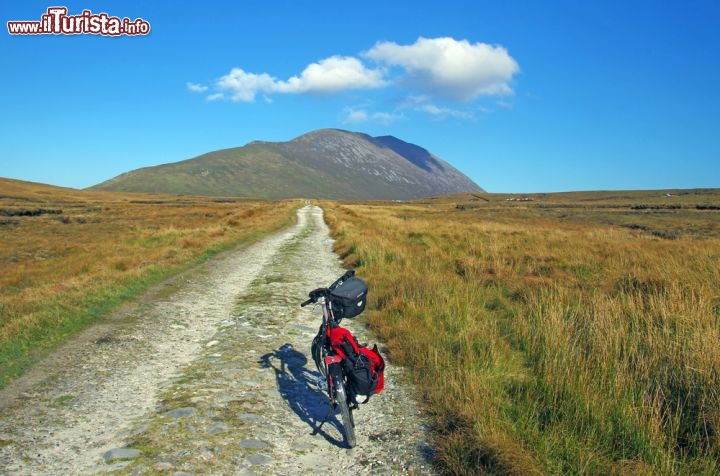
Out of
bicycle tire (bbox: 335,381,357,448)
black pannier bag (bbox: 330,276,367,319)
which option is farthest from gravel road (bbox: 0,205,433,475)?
black pannier bag (bbox: 330,276,367,319)

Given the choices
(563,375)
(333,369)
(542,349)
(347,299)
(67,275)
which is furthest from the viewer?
(67,275)

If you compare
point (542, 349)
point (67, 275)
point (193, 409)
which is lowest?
point (67, 275)

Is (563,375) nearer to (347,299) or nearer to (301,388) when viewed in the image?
(347,299)

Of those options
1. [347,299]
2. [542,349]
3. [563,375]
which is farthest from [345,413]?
[542,349]

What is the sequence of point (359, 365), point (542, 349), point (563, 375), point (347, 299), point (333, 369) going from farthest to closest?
point (542, 349) < point (563, 375) < point (347, 299) < point (333, 369) < point (359, 365)

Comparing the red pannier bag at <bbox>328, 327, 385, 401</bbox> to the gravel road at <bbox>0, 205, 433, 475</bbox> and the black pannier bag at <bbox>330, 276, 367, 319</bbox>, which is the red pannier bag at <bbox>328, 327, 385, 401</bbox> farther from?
the gravel road at <bbox>0, 205, 433, 475</bbox>

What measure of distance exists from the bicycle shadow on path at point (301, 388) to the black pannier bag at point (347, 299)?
1348 millimetres

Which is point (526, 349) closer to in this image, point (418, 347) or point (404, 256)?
point (418, 347)

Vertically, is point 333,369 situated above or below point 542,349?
above

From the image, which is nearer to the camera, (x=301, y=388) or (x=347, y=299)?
(x=347, y=299)

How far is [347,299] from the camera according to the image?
5223 mm

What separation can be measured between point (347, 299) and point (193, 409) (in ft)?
7.84

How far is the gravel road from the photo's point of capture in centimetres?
445

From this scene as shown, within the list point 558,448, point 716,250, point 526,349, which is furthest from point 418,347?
point 716,250
